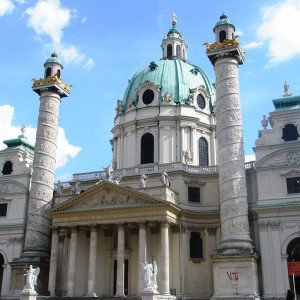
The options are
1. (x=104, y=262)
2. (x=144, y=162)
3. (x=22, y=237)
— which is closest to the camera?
(x=104, y=262)

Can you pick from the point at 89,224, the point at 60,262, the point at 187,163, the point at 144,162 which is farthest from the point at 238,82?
the point at 60,262

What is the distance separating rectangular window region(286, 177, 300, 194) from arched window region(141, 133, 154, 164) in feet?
45.1

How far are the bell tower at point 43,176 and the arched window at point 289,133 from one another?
20.4 metres

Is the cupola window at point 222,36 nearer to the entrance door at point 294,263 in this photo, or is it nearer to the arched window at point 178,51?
the arched window at point 178,51

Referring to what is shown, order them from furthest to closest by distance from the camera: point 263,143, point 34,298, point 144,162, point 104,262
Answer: point 144,162
point 104,262
point 263,143
point 34,298

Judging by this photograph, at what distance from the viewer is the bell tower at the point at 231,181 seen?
3192cm

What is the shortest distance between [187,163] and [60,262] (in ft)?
47.0

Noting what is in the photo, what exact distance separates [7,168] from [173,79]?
736 inches

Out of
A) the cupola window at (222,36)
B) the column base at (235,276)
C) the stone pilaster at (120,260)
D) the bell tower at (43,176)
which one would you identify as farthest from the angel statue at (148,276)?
the cupola window at (222,36)

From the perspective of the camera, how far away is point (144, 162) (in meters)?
44.2

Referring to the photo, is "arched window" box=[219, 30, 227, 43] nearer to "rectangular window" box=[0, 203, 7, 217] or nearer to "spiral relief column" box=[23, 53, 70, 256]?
"spiral relief column" box=[23, 53, 70, 256]

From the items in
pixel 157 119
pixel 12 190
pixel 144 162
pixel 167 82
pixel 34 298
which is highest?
pixel 167 82

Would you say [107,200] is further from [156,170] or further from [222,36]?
[222,36]

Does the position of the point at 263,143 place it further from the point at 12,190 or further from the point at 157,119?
the point at 12,190
